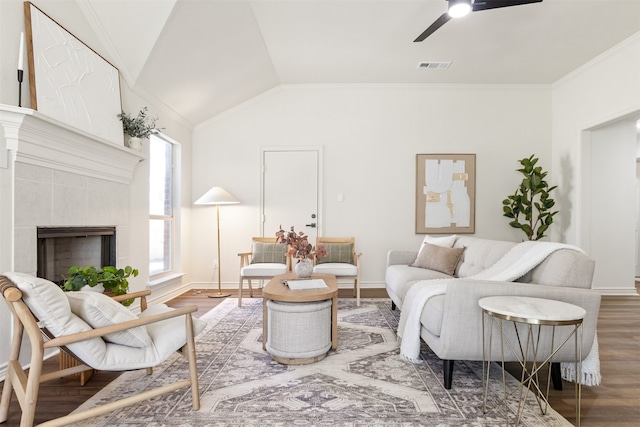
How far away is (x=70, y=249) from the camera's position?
281 cm

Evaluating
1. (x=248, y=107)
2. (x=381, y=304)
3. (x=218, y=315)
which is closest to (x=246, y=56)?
(x=248, y=107)

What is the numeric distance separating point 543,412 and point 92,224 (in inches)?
133

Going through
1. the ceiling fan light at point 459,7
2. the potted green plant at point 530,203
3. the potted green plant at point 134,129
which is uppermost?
the ceiling fan light at point 459,7

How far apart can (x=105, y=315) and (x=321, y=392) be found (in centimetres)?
121

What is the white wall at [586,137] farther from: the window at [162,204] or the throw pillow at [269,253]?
the window at [162,204]

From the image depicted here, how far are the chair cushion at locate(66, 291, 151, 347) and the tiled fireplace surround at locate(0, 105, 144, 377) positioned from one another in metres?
0.85

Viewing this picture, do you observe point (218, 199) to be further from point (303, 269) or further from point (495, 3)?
point (495, 3)

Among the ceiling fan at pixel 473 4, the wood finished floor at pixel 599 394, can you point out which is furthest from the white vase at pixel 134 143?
the ceiling fan at pixel 473 4

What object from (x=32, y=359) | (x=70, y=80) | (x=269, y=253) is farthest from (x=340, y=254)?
(x=32, y=359)

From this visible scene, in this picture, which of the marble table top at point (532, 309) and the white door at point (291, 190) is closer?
the marble table top at point (532, 309)

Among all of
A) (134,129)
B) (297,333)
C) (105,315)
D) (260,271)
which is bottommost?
(297,333)

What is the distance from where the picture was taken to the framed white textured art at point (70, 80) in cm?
230

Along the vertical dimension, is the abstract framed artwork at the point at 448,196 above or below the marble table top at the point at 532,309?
above

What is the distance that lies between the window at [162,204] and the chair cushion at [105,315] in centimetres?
261
